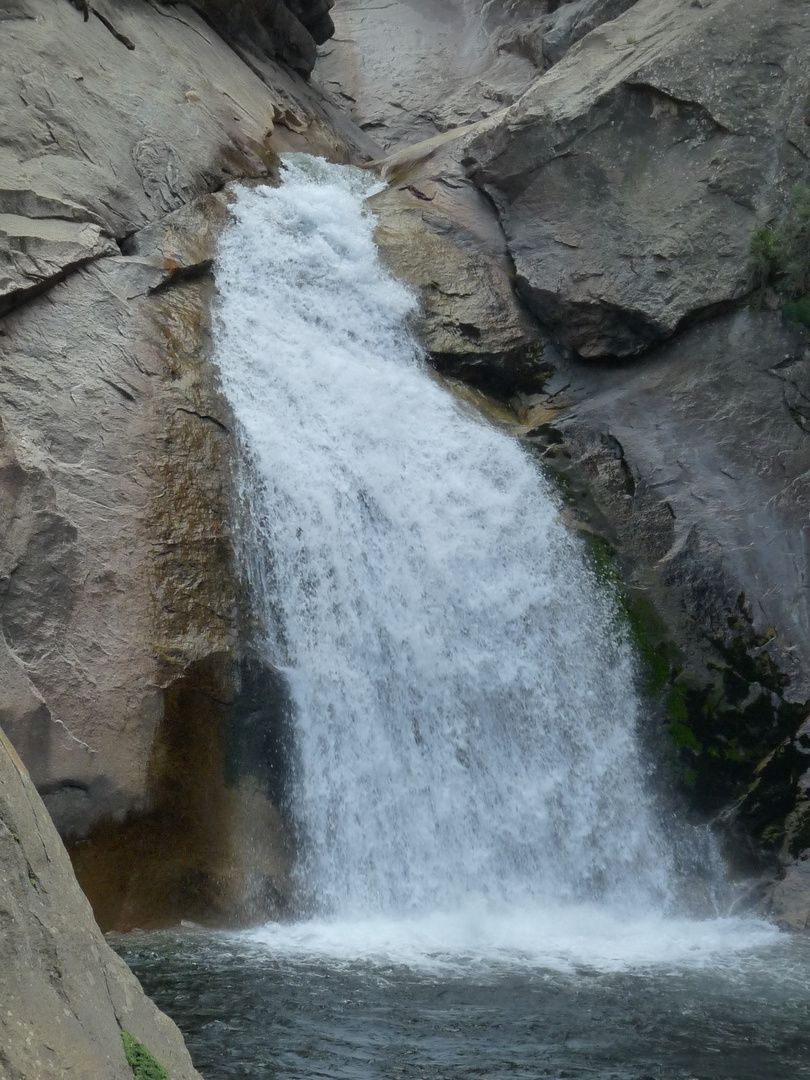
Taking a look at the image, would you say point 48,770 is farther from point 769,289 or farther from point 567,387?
point 769,289

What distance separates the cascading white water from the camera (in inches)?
370

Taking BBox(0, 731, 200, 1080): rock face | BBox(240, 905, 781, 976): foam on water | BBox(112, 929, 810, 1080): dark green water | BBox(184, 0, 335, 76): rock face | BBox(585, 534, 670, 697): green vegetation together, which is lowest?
BBox(112, 929, 810, 1080): dark green water

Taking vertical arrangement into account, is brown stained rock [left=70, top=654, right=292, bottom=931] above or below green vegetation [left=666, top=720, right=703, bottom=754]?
below

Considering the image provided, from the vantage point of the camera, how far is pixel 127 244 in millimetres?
12352

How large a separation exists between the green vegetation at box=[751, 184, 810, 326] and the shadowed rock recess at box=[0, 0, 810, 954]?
16 centimetres

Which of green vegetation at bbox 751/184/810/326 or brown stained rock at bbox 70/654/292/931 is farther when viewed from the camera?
green vegetation at bbox 751/184/810/326

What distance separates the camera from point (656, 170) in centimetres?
1392

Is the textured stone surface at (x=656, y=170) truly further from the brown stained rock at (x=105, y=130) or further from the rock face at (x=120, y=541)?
the rock face at (x=120, y=541)

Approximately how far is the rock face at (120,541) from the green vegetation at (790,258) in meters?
7.16

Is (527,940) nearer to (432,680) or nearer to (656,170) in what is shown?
(432,680)

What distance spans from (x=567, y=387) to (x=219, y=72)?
8.67 meters

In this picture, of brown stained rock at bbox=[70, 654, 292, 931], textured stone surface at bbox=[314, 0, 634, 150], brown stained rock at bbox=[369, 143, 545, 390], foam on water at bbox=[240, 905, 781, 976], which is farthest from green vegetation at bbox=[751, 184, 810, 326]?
textured stone surface at bbox=[314, 0, 634, 150]

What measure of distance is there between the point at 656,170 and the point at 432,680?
826 centimetres

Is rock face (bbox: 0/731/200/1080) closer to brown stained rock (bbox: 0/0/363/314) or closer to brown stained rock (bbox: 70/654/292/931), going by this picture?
brown stained rock (bbox: 70/654/292/931)
